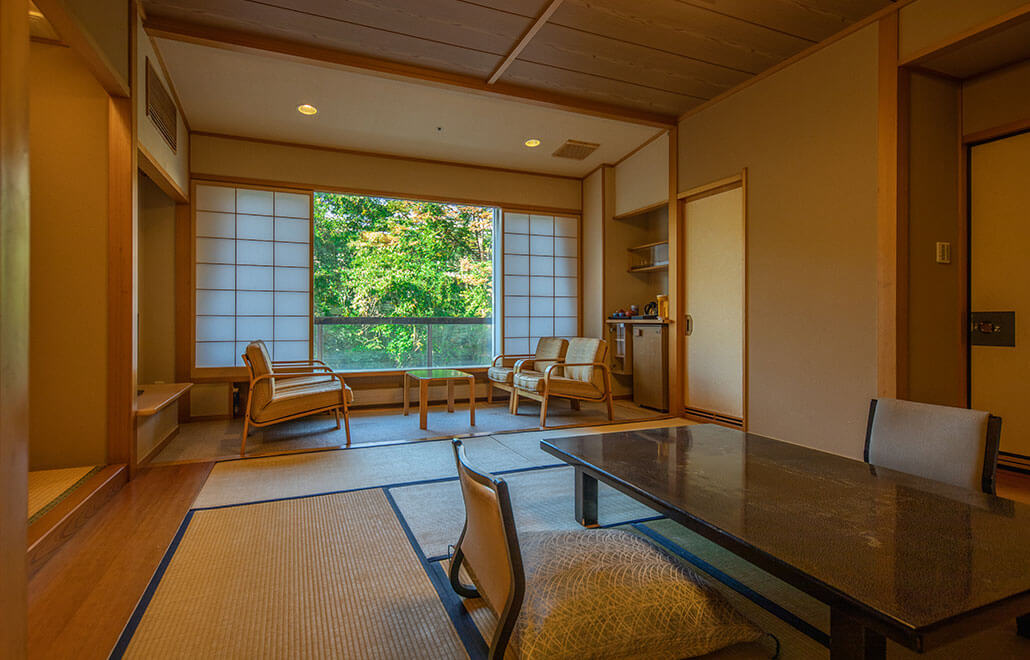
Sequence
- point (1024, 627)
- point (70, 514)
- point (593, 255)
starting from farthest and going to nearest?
point (593, 255)
point (70, 514)
point (1024, 627)

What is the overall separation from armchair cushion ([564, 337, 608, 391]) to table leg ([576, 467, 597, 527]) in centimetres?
239

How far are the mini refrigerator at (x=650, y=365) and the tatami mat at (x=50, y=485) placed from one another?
4.28 m

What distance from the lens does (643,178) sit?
200 inches

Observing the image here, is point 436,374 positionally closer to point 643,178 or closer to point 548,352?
point 548,352

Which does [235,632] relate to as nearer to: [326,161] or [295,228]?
[295,228]

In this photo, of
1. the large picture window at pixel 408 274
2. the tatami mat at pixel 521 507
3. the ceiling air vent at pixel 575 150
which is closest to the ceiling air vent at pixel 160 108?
the large picture window at pixel 408 274

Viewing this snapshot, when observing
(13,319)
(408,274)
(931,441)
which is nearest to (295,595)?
(13,319)

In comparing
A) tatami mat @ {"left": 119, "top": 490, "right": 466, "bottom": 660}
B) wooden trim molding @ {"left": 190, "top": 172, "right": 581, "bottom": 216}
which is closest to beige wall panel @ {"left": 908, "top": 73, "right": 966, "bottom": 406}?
tatami mat @ {"left": 119, "top": 490, "right": 466, "bottom": 660}

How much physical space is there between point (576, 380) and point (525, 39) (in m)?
2.70

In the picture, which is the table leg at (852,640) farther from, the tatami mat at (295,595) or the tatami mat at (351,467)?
the tatami mat at (351,467)

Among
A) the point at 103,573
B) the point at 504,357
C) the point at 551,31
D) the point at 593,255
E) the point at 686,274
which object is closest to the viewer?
the point at 103,573

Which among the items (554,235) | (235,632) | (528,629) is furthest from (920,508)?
(554,235)

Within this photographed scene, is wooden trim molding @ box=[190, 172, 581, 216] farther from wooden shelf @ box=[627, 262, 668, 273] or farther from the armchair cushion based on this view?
the armchair cushion

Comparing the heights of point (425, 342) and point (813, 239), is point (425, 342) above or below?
below
